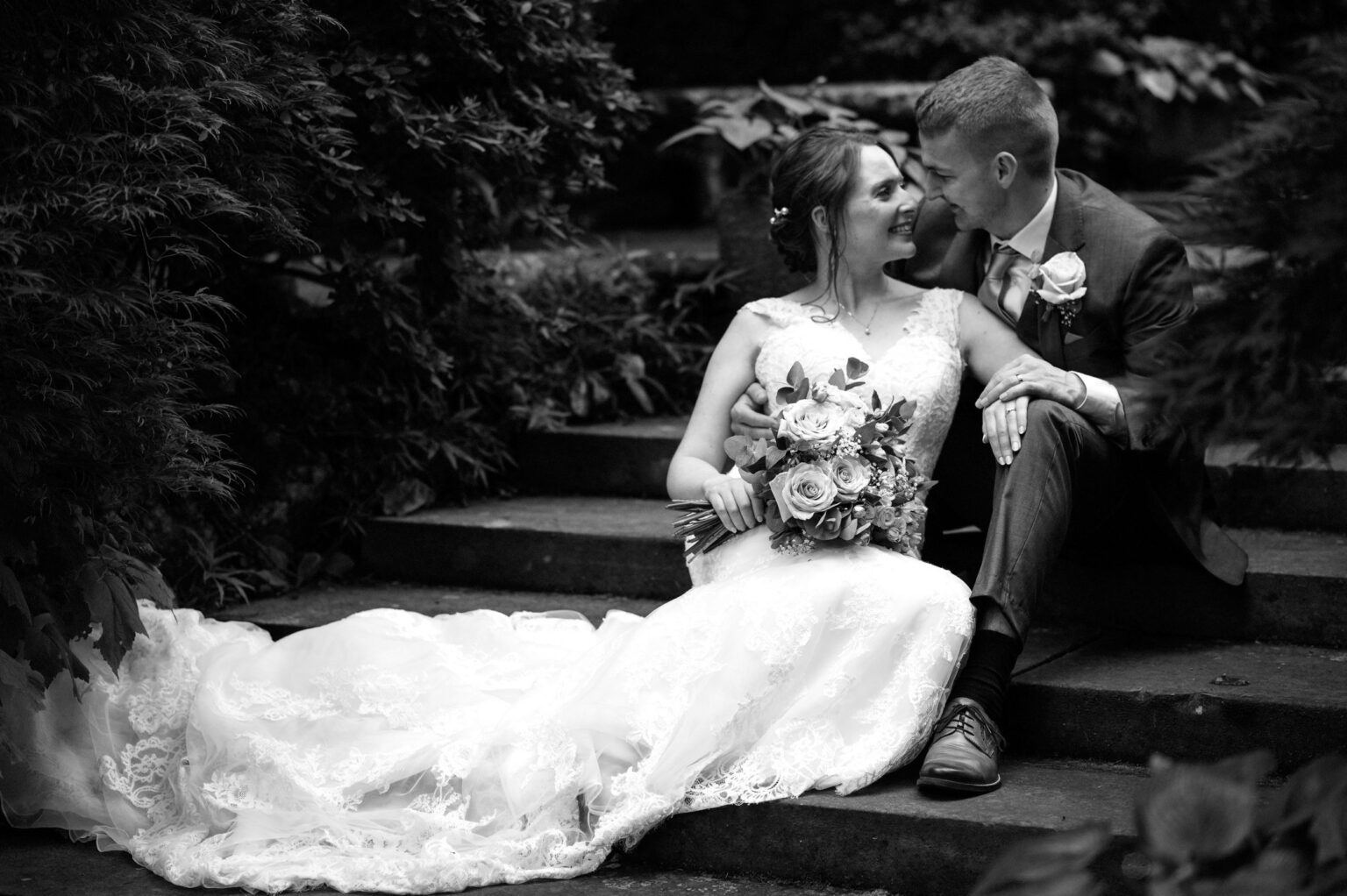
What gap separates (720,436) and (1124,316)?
1.15m

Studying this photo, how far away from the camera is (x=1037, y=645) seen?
4.11m

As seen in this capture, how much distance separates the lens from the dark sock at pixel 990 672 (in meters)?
3.52

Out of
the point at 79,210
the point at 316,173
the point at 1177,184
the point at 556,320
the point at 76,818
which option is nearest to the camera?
the point at 79,210

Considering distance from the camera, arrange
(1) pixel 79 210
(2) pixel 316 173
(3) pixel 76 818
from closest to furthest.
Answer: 1. (1) pixel 79 210
2. (3) pixel 76 818
3. (2) pixel 316 173

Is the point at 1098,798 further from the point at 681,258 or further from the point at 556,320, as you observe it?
the point at 681,258

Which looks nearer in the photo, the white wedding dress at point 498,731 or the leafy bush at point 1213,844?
the leafy bush at point 1213,844

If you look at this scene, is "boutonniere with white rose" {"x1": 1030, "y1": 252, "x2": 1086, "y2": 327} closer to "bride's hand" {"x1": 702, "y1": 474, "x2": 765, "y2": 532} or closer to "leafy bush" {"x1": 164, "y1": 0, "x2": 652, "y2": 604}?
"bride's hand" {"x1": 702, "y1": 474, "x2": 765, "y2": 532}

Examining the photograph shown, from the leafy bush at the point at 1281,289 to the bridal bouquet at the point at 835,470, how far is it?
4.12 feet

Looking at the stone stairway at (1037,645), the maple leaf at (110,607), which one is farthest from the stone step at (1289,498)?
the maple leaf at (110,607)

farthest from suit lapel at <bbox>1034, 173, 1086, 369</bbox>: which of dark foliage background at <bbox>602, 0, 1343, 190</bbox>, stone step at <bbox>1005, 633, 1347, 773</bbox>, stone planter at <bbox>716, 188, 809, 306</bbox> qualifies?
dark foliage background at <bbox>602, 0, 1343, 190</bbox>

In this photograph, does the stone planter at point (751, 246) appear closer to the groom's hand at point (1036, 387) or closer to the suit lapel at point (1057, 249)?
the suit lapel at point (1057, 249)

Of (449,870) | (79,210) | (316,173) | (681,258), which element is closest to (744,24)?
(681,258)

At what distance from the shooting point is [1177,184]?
29.2 ft

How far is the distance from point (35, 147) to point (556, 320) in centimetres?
256
